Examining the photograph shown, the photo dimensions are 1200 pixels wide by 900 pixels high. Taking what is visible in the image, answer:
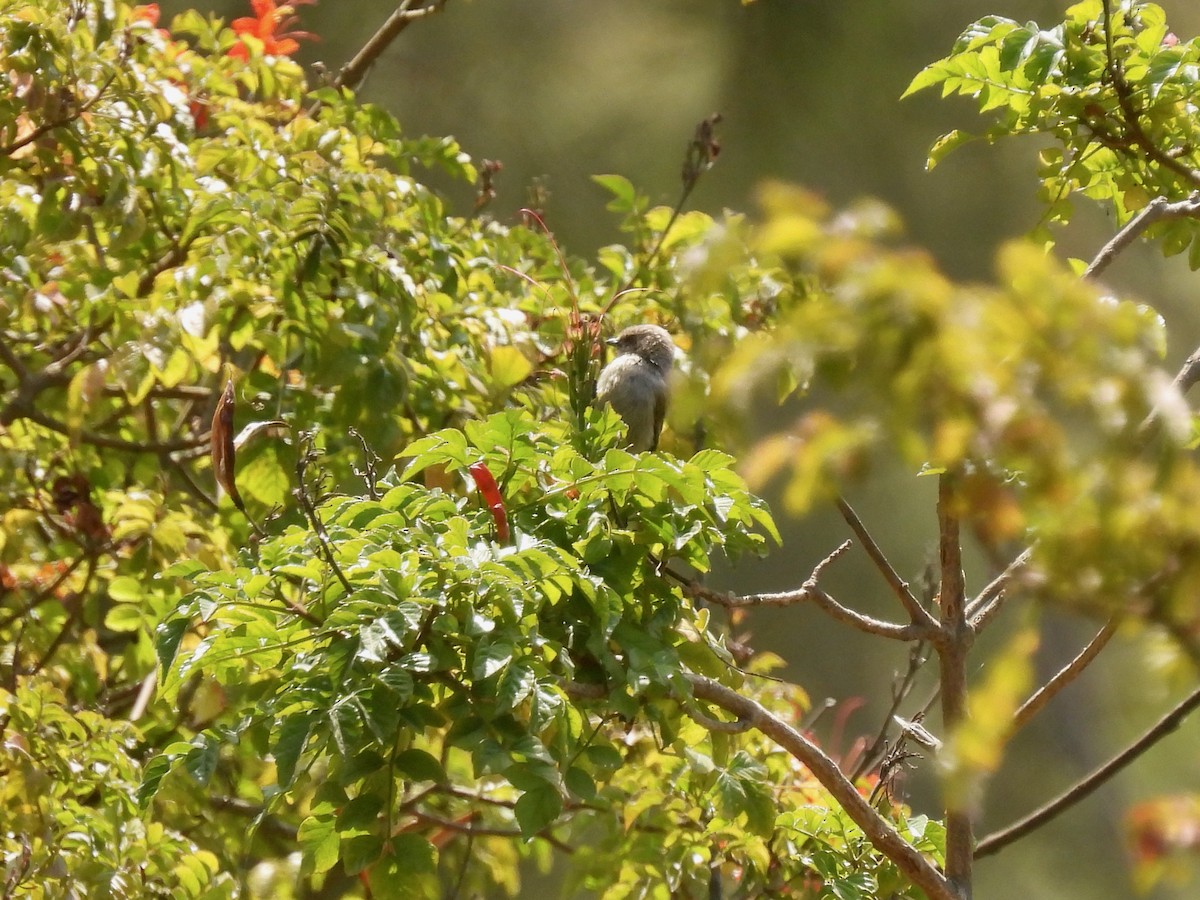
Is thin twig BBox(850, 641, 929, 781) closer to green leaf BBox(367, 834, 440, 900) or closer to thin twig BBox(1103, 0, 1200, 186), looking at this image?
thin twig BBox(1103, 0, 1200, 186)

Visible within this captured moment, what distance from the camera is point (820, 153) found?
4.68m

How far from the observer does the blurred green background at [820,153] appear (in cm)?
424

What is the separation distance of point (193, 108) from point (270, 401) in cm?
108

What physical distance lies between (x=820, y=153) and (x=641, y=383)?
1617 millimetres

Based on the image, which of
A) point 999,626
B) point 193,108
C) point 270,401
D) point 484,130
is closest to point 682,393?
point 270,401

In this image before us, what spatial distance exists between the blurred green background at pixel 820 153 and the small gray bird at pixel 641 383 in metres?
0.91

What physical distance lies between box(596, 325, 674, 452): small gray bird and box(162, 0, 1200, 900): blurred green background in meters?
0.91

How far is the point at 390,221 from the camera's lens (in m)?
2.95

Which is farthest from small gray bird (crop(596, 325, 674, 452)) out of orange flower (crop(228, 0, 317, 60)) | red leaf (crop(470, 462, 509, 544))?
red leaf (crop(470, 462, 509, 544))

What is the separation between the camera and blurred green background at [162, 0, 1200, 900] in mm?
4238

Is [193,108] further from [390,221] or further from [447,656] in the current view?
[447,656]

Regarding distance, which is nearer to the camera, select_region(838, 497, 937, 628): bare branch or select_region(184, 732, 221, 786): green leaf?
select_region(184, 732, 221, 786): green leaf

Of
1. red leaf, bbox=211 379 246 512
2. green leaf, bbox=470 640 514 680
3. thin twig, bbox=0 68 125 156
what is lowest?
green leaf, bbox=470 640 514 680

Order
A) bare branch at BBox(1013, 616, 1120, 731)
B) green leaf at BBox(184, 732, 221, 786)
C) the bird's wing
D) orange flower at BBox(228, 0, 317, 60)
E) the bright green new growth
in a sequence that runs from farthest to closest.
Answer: the bird's wing → orange flower at BBox(228, 0, 317, 60) → bare branch at BBox(1013, 616, 1120, 731) → green leaf at BBox(184, 732, 221, 786) → the bright green new growth
